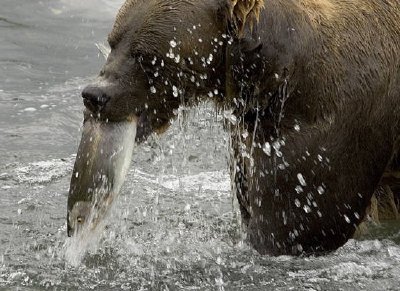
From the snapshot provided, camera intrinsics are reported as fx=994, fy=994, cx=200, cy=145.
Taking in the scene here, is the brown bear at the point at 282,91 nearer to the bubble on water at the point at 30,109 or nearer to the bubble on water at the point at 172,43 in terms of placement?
the bubble on water at the point at 172,43

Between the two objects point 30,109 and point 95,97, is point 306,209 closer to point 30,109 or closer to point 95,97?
point 95,97

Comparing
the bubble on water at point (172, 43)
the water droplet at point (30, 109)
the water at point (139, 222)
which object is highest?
the bubble on water at point (172, 43)

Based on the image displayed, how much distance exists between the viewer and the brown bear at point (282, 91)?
171 inches

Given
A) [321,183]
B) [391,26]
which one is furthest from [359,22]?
[321,183]

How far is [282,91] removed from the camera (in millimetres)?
4566

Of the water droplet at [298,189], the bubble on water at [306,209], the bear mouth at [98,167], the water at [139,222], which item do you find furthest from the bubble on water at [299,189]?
the bear mouth at [98,167]

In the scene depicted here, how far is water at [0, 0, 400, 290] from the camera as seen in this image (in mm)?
5062

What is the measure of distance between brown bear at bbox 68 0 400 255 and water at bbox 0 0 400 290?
209mm

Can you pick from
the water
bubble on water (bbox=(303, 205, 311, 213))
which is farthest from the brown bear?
the water

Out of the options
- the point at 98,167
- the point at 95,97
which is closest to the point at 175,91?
the point at 95,97

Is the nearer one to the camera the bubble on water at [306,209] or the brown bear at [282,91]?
the brown bear at [282,91]

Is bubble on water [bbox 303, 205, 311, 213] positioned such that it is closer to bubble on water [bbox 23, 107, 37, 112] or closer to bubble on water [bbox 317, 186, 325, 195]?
bubble on water [bbox 317, 186, 325, 195]

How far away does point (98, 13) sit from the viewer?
440 inches

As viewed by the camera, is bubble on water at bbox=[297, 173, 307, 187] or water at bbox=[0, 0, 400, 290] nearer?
bubble on water at bbox=[297, 173, 307, 187]
